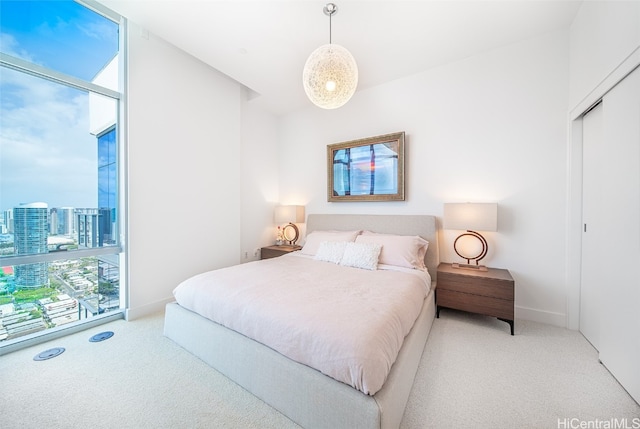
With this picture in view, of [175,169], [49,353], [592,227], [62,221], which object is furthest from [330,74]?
[49,353]

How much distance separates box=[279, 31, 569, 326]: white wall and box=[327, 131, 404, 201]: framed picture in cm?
15

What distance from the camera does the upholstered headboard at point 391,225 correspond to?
296 centimetres

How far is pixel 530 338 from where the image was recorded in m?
2.24

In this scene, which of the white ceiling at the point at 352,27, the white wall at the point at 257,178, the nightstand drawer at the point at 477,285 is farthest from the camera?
the white wall at the point at 257,178

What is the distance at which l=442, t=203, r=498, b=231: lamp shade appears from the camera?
2.49 meters

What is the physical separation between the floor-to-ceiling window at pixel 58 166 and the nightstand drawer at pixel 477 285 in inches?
141

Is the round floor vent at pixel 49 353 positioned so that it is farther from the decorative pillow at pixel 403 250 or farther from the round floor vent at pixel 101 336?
the decorative pillow at pixel 403 250

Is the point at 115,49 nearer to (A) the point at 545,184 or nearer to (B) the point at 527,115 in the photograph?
(B) the point at 527,115

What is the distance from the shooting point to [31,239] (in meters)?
2.11

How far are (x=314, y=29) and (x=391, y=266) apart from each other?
8.70 ft

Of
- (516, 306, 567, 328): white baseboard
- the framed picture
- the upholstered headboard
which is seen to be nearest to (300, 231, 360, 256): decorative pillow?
the upholstered headboard

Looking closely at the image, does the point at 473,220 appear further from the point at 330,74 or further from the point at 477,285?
the point at 330,74

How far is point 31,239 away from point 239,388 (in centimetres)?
229

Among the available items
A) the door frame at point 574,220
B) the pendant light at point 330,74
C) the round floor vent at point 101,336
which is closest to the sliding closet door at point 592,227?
the door frame at point 574,220
